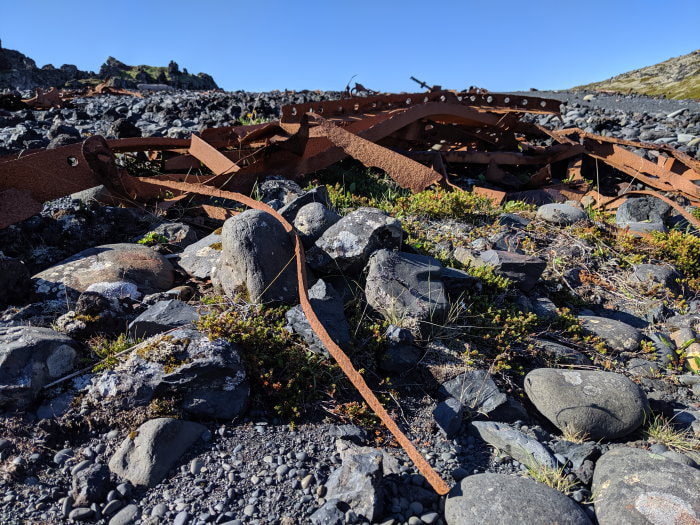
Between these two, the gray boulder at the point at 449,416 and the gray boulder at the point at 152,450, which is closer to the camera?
the gray boulder at the point at 152,450

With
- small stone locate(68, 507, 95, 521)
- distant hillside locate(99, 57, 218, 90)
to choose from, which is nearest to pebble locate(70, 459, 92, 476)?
small stone locate(68, 507, 95, 521)

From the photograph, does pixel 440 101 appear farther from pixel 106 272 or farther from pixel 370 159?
pixel 106 272

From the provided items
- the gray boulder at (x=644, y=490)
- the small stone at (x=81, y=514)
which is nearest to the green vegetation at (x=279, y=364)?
the small stone at (x=81, y=514)

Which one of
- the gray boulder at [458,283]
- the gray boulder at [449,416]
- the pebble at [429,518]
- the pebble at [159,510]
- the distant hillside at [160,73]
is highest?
the distant hillside at [160,73]

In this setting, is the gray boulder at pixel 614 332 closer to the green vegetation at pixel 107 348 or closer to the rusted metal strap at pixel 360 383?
the rusted metal strap at pixel 360 383

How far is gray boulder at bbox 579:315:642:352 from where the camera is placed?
3.25 m

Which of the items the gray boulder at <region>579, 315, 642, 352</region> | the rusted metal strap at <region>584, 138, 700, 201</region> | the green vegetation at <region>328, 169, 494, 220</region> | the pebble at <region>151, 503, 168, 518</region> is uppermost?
the rusted metal strap at <region>584, 138, 700, 201</region>

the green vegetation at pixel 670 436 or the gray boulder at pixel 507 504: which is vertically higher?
the gray boulder at pixel 507 504

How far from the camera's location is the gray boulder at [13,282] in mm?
2916

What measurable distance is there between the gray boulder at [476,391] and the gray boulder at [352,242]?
1.04 metres

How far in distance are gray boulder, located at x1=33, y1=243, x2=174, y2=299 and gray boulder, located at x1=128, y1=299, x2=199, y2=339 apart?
0.48 metres

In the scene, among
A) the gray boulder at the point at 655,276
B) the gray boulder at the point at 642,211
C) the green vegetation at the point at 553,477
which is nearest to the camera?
the green vegetation at the point at 553,477

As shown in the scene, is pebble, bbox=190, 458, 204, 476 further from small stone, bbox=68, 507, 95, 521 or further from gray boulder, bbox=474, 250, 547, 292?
gray boulder, bbox=474, 250, 547, 292

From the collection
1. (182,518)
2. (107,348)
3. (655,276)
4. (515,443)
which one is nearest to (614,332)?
(655,276)
